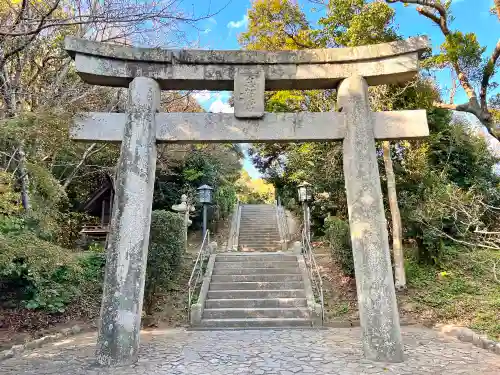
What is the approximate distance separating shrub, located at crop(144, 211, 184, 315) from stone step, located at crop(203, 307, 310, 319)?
136 cm

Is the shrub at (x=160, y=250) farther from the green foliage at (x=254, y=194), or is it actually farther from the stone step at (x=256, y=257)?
the green foliage at (x=254, y=194)

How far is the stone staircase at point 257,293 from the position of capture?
838cm

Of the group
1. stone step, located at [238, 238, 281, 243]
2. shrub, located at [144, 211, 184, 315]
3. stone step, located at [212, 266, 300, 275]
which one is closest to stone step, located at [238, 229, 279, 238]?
stone step, located at [238, 238, 281, 243]

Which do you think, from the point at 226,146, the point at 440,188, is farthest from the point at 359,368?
the point at 226,146

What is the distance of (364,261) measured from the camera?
518cm

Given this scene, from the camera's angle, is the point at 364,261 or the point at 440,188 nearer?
the point at 364,261

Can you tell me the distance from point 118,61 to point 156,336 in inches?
204

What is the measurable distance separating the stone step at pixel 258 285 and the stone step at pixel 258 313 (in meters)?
1.16

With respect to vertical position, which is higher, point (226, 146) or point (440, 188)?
point (226, 146)

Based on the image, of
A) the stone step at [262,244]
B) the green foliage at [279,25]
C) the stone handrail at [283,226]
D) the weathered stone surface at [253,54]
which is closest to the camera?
the weathered stone surface at [253,54]

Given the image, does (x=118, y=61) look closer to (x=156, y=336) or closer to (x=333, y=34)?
(x=156, y=336)

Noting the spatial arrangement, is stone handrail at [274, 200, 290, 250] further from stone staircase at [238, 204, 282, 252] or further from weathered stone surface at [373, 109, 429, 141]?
weathered stone surface at [373, 109, 429, 141]

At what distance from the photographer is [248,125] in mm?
5793

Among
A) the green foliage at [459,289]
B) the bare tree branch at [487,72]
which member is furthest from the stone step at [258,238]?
the bare tree branch at [487,72]
